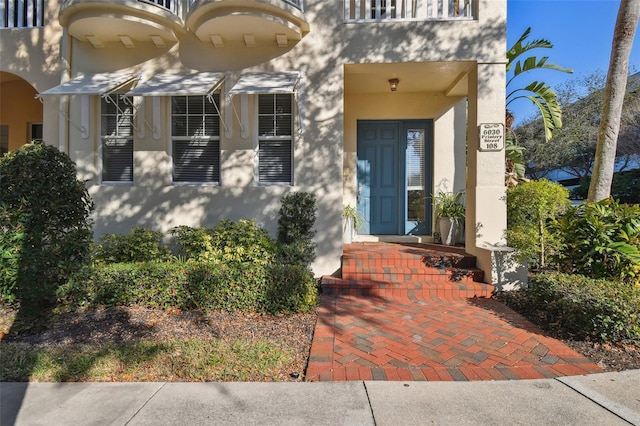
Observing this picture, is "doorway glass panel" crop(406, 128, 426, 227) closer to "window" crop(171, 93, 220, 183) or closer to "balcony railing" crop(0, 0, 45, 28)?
"window" crop(171, 93, 220, 183)

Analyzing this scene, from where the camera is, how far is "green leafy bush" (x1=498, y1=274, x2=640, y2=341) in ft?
11.5

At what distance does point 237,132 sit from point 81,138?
2875mm

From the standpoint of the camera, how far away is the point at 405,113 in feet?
24.5

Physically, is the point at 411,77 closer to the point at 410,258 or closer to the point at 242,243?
the point at 410,258

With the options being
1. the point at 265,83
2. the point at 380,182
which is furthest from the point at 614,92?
the point at 265,83

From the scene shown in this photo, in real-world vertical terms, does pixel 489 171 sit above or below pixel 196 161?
below

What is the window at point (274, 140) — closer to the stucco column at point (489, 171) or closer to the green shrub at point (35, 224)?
the green shrub at point (35, 224)

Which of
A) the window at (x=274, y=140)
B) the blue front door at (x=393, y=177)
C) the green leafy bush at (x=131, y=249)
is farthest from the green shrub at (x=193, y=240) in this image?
the blue front door at (x=393, y=177)

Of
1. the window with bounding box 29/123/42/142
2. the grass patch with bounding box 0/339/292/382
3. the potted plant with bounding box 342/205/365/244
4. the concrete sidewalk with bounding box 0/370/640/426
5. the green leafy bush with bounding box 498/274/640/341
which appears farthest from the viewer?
the window with bounding box 29/123/42/142

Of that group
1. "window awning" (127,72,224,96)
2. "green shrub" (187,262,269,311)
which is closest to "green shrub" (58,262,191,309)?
"green shrub" (187,262,269,311)

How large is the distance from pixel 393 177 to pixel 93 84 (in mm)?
6017

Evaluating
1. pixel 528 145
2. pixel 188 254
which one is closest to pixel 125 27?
pixel 188 254

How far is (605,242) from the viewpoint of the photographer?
446 centimetres

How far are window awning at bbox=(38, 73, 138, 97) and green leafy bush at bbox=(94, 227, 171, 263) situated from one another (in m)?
2.35
